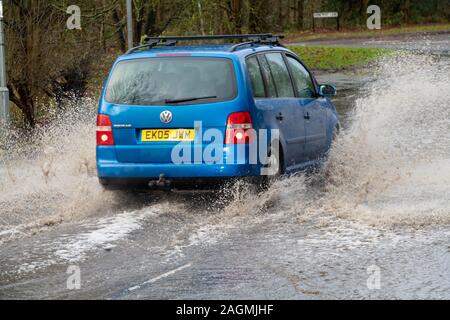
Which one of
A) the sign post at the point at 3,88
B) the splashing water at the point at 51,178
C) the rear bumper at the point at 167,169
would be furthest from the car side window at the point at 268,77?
the sign post at the point at 3,88

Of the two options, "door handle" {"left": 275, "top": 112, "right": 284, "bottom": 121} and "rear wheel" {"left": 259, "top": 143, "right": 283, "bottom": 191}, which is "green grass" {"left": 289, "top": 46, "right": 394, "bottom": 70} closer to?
"door handle" {"left": 275, "top": 112, "right": 284, "bottom": 121}

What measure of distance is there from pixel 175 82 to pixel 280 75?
167 centimetres

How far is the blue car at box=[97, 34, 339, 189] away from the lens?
34.6ft

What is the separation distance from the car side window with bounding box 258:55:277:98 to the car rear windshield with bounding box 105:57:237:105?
75 cm

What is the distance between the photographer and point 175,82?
10.9 meters

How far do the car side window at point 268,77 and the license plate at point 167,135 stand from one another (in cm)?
117

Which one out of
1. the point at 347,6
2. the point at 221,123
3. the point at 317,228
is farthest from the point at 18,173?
the point at 347,6

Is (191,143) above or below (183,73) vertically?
below

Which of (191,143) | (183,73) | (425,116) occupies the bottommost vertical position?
(425,116)

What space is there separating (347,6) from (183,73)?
5257 centimetres
